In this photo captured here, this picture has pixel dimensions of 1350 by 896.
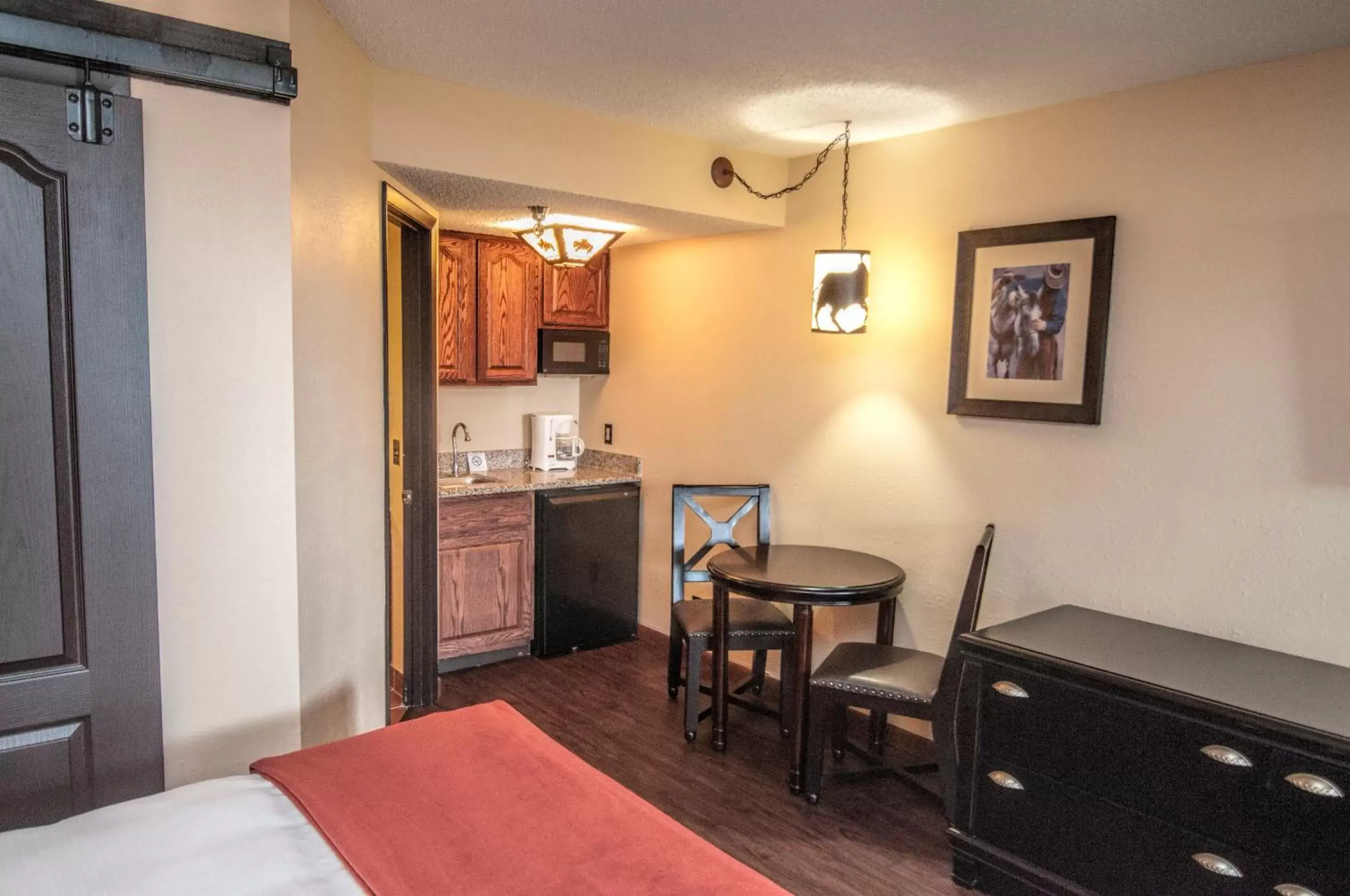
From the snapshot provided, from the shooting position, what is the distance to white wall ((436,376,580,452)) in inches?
177

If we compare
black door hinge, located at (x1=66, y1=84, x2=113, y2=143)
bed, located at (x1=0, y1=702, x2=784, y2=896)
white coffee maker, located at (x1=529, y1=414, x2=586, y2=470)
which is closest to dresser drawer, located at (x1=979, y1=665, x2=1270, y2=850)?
bed, located at (x1=0, y1=702, x2=784, y2=896)

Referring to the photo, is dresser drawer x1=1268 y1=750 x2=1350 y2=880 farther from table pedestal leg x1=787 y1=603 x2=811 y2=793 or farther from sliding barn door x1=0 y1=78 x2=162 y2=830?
sliding barn door x1=0 y1=78 x2=162 y2=830

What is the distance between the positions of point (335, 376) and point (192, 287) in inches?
20.3

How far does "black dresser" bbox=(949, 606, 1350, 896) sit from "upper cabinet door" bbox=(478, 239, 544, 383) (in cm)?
280

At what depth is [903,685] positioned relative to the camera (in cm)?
278

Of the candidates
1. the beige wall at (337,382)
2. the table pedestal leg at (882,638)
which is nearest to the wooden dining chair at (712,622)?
the table pedestal leg at (882,638)

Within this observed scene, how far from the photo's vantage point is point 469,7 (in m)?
2.15

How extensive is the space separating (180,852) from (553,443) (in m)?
3.40

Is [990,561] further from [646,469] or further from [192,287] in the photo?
[192,287]

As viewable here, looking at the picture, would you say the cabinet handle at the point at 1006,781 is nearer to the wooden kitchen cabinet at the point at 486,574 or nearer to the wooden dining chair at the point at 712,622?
the wooden dining chair at the point at 712,622

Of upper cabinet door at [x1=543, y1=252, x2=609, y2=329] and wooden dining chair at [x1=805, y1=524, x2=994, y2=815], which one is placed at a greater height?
upper cabinet door at [x1=543, y1=252, x2=609, y2=329]

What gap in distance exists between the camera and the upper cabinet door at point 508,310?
167 inches

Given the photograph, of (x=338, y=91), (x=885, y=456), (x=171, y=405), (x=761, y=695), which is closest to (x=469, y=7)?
(x=338, y=91)

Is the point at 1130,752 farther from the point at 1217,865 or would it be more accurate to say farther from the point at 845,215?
the point at 845,215
